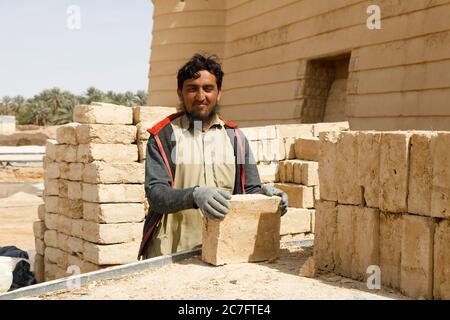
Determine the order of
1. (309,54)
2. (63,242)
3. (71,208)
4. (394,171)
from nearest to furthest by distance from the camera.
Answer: (394,171)
(71,208)
(63,242)
(309,54)

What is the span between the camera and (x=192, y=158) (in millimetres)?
4363

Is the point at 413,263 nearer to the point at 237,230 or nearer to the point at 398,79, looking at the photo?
the point at 237,230

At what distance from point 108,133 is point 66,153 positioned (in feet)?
4.83

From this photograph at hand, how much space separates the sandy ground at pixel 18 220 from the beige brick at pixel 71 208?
426 cm

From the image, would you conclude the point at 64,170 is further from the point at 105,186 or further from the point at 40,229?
the point at 40,229

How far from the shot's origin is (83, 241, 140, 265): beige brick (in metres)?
8.69

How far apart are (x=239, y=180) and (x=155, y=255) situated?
37.2 inches

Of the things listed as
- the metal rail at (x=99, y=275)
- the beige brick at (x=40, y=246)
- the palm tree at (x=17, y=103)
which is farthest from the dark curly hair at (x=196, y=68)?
the palm tree at (x=17, y=103)

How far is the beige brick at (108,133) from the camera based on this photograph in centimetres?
861

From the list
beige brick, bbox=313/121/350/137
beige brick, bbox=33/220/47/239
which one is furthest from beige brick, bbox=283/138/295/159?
beige brick, bbox=33/220/47/239

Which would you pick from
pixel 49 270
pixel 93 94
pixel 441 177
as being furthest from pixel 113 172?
pixel 93 94

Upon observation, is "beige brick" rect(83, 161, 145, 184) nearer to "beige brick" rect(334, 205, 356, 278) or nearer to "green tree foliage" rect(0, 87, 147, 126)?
"beige brick" rect(334, 205, 356, 278)

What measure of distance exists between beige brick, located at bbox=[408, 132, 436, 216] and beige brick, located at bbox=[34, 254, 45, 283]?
912 centimetres

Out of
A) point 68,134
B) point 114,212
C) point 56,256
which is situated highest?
point 68,134
